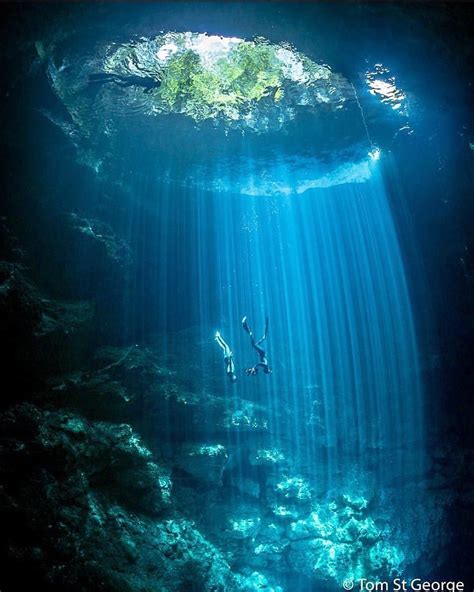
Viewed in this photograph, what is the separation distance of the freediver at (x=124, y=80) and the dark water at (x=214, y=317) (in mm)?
51

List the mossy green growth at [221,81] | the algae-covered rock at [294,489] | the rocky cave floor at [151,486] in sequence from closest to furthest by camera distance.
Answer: the rocky cave floor at [151,486]
the mossy green growth at [221,81]
the algae-covered rock at [294,489]

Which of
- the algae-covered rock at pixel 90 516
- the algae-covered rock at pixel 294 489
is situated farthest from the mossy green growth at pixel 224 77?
the algae-covered rock at pixel 294 489

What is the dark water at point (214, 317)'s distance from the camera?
5.96m

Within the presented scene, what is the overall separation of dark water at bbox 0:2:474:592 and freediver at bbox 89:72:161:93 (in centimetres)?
5

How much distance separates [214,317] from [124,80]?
28.2ft

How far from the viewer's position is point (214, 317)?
13797 millimetres

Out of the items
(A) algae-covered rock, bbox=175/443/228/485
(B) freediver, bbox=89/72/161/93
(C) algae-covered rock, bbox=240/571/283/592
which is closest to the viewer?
(B) freediver, bbox=89/72/161/93

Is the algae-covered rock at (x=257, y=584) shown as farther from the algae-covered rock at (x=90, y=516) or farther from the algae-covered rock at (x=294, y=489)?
the algae-covered rock at (x=294, y=489)

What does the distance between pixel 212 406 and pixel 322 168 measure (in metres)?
9.67

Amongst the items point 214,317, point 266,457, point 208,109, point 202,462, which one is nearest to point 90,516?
point 202,462

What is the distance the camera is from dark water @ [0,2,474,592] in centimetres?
596

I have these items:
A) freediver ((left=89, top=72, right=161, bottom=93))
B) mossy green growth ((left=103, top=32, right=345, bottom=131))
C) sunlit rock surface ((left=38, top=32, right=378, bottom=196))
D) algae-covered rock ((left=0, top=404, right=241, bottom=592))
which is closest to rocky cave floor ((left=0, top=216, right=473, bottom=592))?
algae-covered rock ((left=0, top=404, right=241, bottom=592))

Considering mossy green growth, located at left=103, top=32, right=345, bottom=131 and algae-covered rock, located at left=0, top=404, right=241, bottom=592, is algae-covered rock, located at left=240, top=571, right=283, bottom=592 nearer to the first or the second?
algae-covered rock, located at left=0, top=404, right=241, bottom=592

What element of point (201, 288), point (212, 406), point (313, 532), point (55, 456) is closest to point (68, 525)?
point (55, 456)
